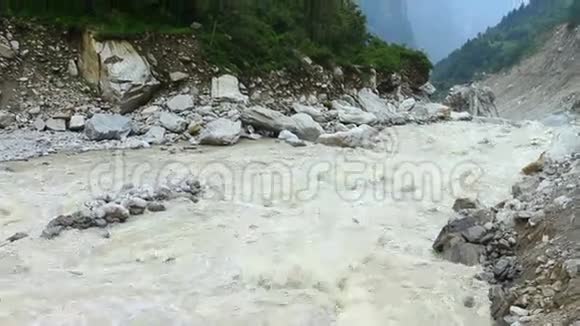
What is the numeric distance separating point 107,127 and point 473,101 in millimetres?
14991

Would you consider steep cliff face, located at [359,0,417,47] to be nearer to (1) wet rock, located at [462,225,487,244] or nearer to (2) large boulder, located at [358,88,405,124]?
(2) large boulder, located at [358,88,405,124]

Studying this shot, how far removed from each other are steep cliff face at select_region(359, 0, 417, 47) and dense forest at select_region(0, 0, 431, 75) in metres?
48.7

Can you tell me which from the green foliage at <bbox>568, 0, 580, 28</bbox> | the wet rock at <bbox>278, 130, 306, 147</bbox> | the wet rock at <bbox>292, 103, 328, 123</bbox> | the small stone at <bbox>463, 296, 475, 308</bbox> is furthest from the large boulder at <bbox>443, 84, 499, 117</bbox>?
the green foliage at <bbox>568, 0, 580, 28</bbox>

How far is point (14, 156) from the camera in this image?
9.66 meters

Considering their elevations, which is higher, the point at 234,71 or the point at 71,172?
the point at 234,71

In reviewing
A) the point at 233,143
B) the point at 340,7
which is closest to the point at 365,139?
the point at 233,143

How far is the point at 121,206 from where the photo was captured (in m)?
7.00

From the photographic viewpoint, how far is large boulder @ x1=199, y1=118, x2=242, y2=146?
1116 centimetres

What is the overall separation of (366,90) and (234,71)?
6.38 metres

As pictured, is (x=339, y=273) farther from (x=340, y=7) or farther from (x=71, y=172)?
(x=340, y=7)

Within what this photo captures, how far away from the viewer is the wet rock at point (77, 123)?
11.6 metres

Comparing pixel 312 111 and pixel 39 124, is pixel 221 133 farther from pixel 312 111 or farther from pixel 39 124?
pixel 312 111

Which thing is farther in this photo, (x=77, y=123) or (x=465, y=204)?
(x=77, y=123)

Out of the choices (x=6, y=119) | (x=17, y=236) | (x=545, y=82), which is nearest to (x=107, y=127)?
(x=6, y=119)
